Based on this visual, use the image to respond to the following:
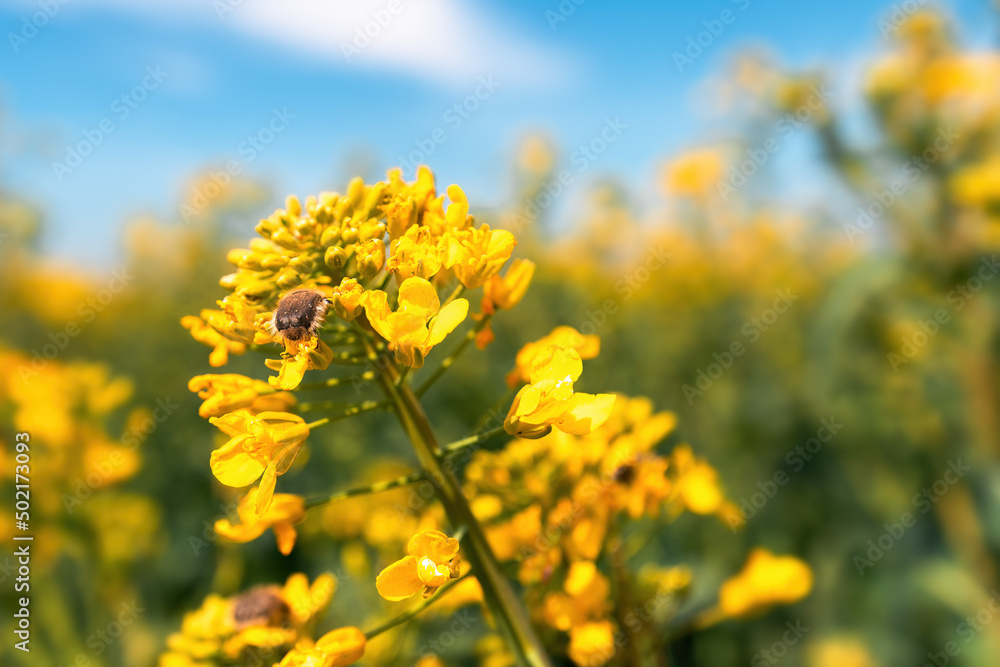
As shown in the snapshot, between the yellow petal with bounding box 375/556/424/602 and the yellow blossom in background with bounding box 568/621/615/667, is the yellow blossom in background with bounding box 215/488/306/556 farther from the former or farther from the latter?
the yellow blossom in background with bounding box 568/621/615/667

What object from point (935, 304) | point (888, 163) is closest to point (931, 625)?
point (935, 304)

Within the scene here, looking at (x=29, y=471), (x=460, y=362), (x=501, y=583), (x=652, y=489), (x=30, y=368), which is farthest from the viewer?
(x=460, y=362)

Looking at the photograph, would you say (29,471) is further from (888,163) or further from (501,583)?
(888,163)

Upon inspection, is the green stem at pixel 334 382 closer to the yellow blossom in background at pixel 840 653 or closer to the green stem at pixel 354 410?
the green stem at pixel 354 410

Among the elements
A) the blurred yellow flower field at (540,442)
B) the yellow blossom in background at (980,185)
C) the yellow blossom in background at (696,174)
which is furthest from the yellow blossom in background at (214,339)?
the yellow blossom in background at (696,174)

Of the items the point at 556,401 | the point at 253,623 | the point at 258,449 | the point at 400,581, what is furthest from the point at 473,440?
the point at 253,623

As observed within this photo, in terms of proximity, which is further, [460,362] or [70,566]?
[460,362]

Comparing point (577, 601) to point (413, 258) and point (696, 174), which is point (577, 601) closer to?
point (413, 258)
